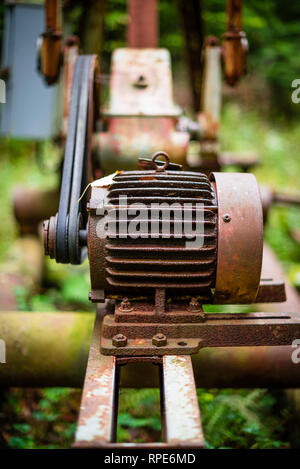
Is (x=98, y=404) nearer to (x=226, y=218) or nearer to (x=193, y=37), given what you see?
(x=226, y=218)

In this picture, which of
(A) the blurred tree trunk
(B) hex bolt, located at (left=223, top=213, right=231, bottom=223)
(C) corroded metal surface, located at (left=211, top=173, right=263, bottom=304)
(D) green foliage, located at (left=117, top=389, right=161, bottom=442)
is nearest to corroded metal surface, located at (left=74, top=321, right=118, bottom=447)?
(C) corroded metal surface, located at (left=211, top=173, right=263, bottom=304)

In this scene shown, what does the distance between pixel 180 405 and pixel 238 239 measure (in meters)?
0.55

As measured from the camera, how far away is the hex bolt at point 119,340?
Result: 1408mm

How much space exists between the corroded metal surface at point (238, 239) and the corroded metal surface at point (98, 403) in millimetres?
453

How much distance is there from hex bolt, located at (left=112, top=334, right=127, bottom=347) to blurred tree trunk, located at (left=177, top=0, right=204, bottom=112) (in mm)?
3372

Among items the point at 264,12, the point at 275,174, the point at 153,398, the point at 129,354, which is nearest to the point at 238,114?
the point at 264,12

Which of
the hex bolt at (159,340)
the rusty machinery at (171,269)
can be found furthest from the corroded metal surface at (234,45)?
the hex bolt at (159,340)

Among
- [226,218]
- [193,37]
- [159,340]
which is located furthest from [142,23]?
[159,340]

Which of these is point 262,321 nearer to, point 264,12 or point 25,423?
point 25,423

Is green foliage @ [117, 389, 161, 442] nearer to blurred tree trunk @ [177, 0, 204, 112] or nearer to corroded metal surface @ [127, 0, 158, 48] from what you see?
corroded metal surface @ [127, 0, 158, 48]

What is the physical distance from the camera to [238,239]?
146cm

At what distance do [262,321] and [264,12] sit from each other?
933 centimetres

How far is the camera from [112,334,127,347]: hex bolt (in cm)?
141

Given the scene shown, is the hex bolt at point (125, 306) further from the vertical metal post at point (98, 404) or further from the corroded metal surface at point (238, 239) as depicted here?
the corroded metal surface at point (238, 239)
